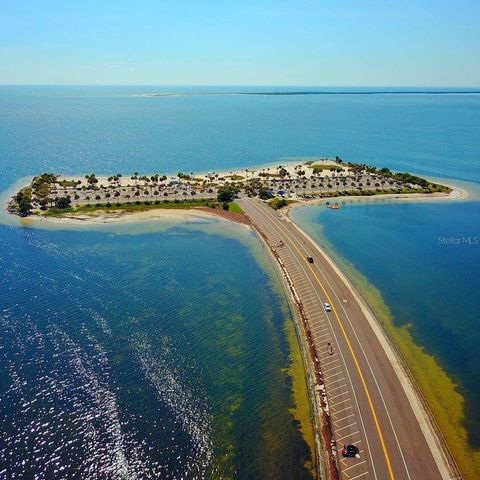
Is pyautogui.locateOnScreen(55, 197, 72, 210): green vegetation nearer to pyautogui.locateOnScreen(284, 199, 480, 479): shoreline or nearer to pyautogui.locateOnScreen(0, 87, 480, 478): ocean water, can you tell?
pyautogui.locateOnScreen(0, 87, 480, 478): ocean water

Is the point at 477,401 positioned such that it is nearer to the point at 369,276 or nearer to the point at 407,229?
the point at 369,276

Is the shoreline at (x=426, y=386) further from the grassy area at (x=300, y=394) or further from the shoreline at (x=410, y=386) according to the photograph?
the grassy area at (x=300, y=394)

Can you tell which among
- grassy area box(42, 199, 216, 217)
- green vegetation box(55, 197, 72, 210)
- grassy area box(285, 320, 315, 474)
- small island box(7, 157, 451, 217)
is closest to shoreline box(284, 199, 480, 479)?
grassy area box(285, 320, 315, 474)

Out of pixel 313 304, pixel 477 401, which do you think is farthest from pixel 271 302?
pixel 477 401

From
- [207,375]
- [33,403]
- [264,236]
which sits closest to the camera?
[33,403]

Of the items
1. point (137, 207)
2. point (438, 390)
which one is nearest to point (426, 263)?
point (438, 390)

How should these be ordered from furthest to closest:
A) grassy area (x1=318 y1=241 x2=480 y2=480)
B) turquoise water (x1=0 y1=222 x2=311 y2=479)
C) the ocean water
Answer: grassy area (x1=318 y1=241 x2=480 y2=480)
the ocean water
turquoise water (x1=0 y1=222 x2=311 y2=479)
